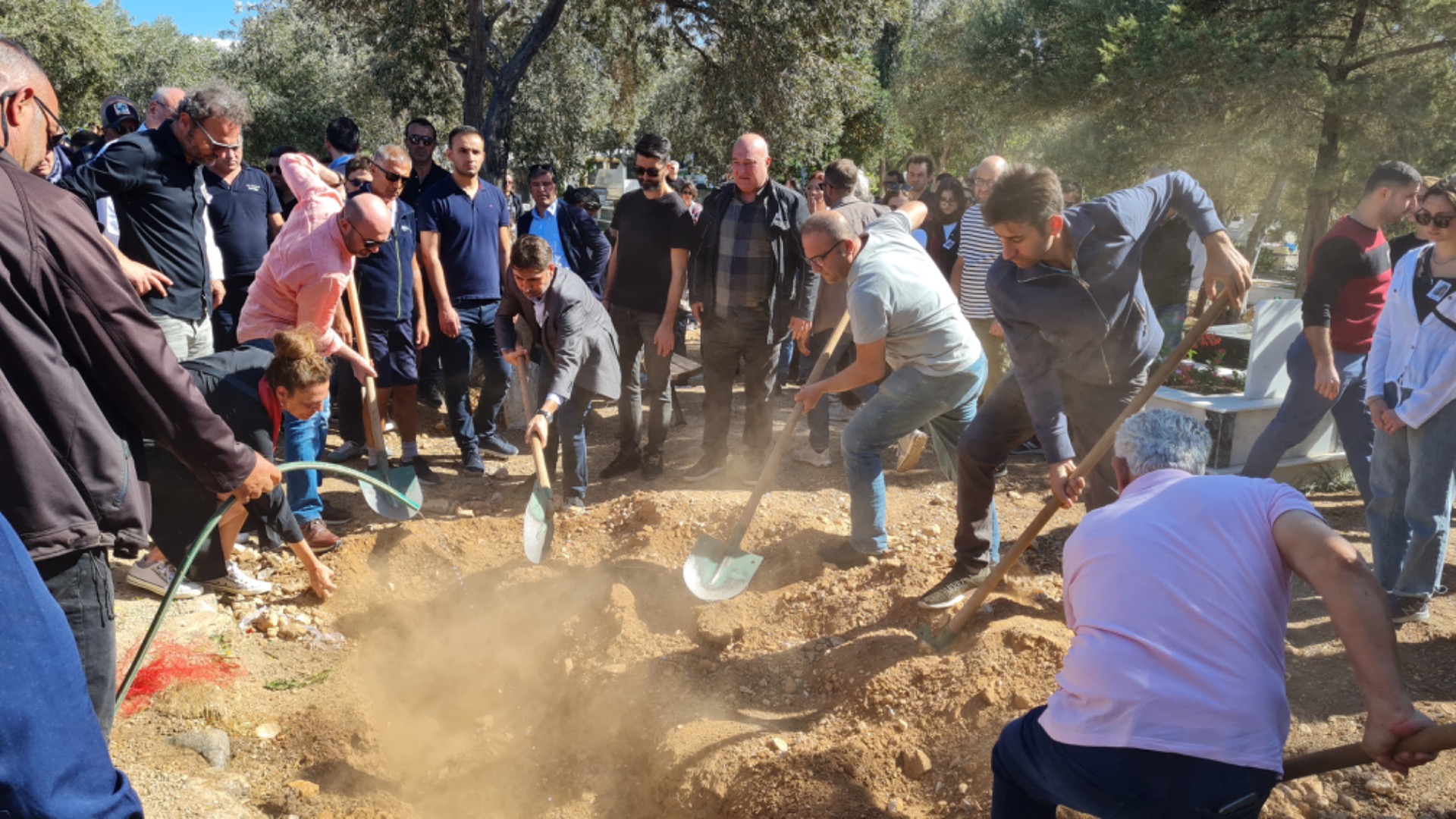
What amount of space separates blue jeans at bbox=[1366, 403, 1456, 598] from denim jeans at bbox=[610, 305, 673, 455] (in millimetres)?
3714

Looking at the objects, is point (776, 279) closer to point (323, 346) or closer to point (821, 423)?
point (821, 423)

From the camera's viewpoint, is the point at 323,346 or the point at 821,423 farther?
the point at 821,423

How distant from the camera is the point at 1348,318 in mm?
4320

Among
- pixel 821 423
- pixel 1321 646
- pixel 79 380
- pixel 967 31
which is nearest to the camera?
pixel 79 380

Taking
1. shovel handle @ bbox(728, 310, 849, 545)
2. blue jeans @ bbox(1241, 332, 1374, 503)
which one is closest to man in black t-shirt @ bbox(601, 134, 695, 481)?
shovel handle @ bbox(728, 310, 849, 545)

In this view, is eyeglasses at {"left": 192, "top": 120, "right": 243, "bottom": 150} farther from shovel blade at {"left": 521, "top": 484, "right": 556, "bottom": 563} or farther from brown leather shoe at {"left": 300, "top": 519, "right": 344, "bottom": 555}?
→ shovel blade at {"left": 521, "top": 484, "right": 556, "bottom": 563}

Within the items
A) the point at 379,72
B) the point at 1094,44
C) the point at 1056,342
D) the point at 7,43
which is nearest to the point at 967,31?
the point at 1094,44

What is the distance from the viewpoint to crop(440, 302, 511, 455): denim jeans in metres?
5.87

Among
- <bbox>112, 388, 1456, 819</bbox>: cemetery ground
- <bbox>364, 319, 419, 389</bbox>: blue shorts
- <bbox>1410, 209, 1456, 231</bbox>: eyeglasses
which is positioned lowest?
<bbox>112, 388, 1456, 819</bbox>: cemetery ground

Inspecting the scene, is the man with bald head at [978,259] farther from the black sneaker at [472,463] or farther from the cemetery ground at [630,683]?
the black sneaker at [472,463]

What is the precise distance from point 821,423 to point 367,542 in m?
2.93

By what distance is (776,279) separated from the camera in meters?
5.45

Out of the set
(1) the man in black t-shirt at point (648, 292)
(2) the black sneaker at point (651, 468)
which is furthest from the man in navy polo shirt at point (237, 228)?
(2) the black sneaker at point (651, 468)

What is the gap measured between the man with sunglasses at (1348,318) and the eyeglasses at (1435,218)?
439 mm
